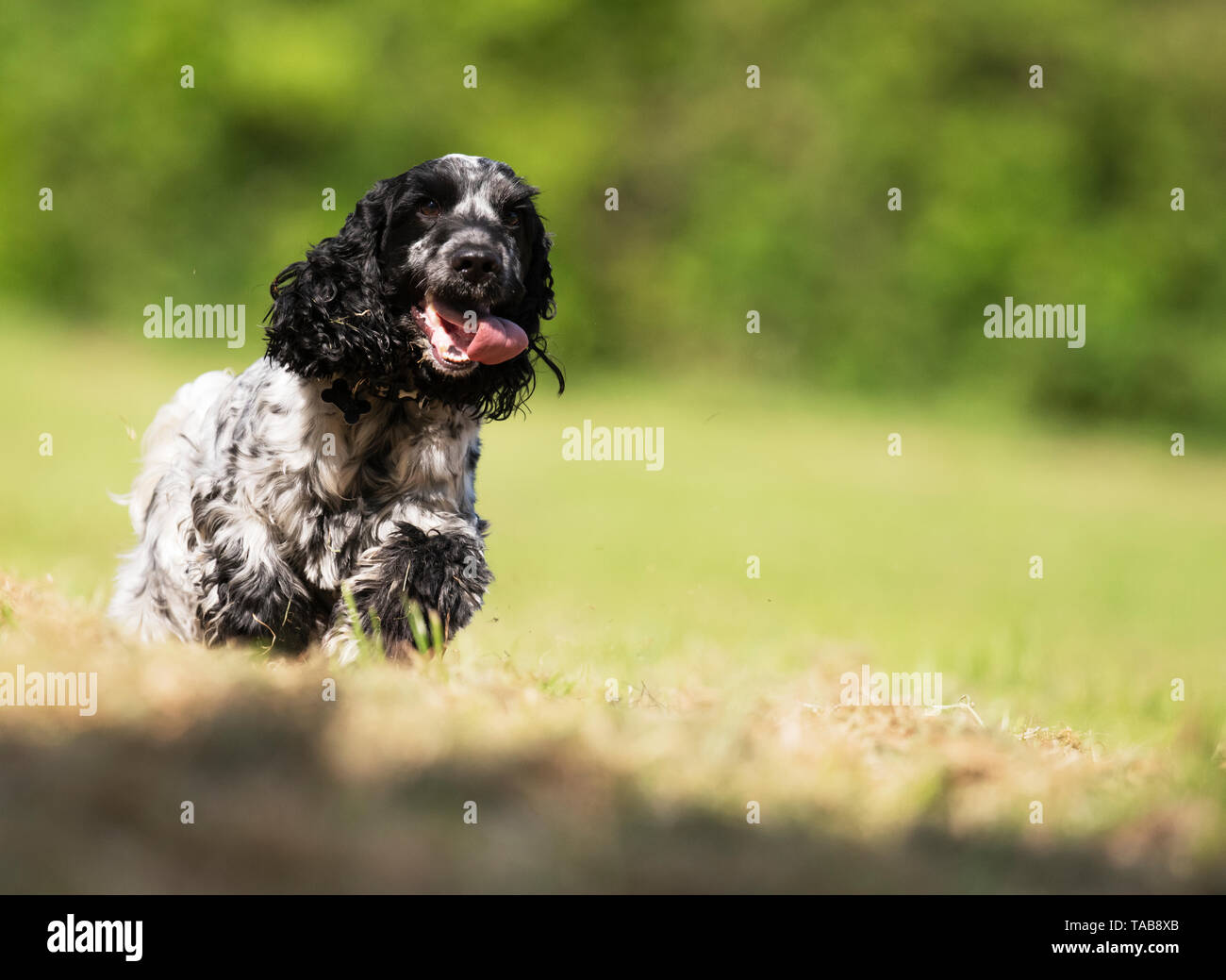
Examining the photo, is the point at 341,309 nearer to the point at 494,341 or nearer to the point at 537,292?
the point at 494,341

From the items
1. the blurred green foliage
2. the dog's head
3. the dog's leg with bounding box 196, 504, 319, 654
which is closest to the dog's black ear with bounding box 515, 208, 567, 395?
the dog's head

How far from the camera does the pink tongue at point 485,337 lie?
5188 millimetres

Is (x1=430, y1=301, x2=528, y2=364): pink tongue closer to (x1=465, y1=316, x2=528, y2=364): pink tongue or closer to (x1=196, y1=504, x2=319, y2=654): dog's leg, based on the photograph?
(x1=465, y1=316, x2=528, y2=364): pink tongue

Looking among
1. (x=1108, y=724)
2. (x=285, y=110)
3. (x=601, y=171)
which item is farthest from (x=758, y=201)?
(x=1108, y=724)

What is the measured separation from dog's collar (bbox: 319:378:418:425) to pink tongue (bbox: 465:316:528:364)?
0.92 feet

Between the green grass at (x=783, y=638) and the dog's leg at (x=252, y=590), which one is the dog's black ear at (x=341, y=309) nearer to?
the dog's leg at (x=252, y=590)

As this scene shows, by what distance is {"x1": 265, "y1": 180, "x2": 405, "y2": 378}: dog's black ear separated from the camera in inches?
202

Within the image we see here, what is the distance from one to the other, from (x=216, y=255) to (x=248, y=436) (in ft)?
63.9

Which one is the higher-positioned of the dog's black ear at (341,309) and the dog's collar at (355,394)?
the dog's black ear at (341,309)

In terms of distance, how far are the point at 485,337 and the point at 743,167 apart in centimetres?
2052

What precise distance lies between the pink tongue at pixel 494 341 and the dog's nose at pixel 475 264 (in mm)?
198

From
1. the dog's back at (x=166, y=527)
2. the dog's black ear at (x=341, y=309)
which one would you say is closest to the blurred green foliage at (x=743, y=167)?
the dog's back at (x=166, y=527)

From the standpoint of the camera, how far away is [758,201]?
963 inches

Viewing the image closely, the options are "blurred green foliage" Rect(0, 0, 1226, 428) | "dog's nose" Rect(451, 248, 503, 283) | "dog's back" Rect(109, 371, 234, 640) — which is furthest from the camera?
"blurred green foliage" Rect(0, 0, 1226, 428)
